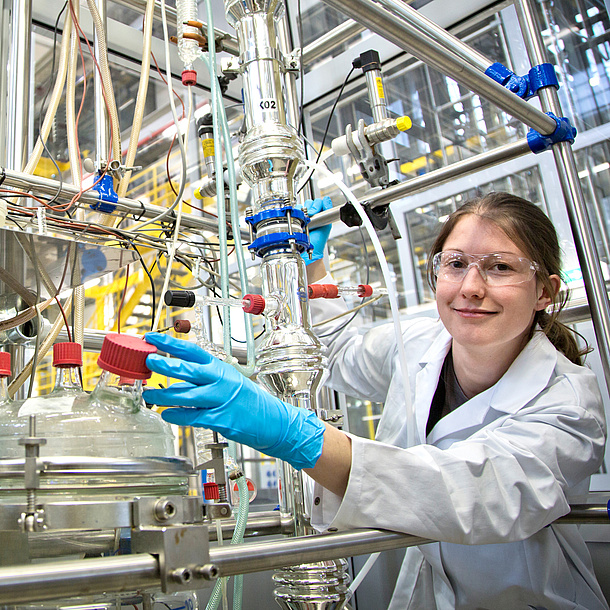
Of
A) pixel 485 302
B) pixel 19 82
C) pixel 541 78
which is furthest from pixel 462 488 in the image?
pixel 19 82

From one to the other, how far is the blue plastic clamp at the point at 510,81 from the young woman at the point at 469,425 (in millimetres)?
297

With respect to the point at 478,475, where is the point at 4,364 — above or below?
above

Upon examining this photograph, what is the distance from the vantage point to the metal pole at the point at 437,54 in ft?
2.81

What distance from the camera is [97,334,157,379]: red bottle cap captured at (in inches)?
23.7

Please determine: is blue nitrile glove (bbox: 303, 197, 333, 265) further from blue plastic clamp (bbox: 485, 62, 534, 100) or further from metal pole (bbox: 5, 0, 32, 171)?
metal pole (bbox: 5, 0, 32, 171)

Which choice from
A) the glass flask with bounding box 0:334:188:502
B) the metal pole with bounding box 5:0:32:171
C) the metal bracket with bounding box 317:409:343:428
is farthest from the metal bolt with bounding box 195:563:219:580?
the metal pole with bounding box 5:0:32:171

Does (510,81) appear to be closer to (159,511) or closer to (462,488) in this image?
(462,488)

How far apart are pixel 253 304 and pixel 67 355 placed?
287mm

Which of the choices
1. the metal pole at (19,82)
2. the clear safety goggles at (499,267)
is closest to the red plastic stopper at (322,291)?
the clear safety goggles at (499,267)

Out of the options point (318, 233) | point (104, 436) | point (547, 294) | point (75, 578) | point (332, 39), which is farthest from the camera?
point (332, 39)

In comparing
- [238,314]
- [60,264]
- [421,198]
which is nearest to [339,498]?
[60,264]

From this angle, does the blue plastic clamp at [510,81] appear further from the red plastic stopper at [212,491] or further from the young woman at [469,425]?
the red plastic stopper at [212,491]

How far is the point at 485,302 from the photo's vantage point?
4.20ft

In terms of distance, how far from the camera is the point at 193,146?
296 cm
